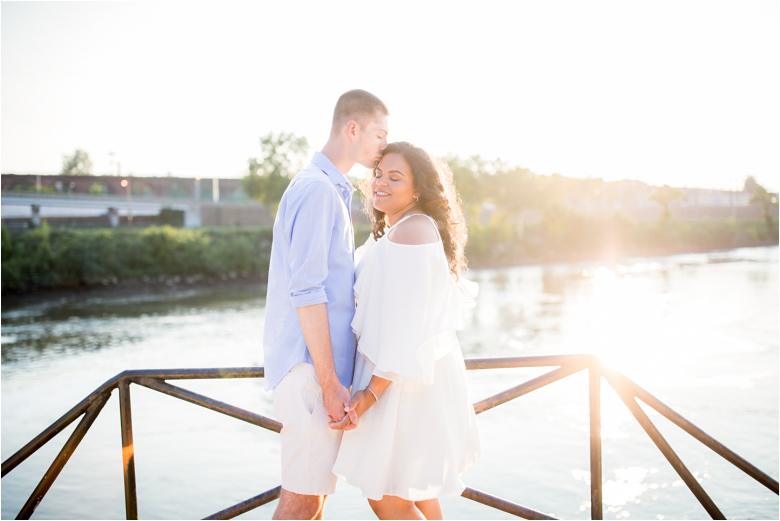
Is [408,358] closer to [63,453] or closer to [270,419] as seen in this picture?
[270,419]

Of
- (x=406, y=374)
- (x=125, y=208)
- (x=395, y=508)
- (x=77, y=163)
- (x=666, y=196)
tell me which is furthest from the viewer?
(x=77, y=163)

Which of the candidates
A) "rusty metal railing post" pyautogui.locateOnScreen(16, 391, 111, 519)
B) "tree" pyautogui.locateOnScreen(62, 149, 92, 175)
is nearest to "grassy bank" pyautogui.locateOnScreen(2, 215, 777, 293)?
"rusty metal railing post" pyautogui.locateOnScreen(16, 391, 111, 519)

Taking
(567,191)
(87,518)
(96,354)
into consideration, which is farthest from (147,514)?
(567,191)

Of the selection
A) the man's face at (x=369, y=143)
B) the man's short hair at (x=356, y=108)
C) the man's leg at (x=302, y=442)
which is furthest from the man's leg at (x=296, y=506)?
the man's short hair at (x=356, y=108)

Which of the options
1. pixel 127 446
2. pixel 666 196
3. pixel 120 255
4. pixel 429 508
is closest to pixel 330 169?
pixel 429 508

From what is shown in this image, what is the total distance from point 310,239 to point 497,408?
9959 mm

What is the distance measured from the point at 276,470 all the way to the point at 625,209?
55.2 metres

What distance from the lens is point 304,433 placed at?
6.54 ft

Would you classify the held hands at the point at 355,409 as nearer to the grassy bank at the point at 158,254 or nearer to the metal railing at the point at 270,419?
the metal railing at the point at 270,419

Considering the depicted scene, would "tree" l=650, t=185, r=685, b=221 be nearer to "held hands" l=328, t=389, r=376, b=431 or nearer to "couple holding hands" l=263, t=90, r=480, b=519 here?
"couple holding hands" l=263, t=90, r=480, b=519

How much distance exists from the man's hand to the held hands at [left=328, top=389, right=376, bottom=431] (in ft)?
0.04

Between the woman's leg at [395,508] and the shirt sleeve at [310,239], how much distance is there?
0.73m

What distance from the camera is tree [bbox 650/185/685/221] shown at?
54.5 m

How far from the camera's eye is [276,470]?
28.3 ft
